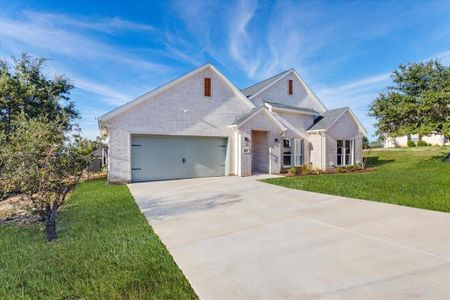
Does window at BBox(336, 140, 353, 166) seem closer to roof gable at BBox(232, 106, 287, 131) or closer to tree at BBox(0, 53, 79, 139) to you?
roof gable at BBox(232, 106, 287, 131)

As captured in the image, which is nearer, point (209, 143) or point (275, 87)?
point (209, 143)

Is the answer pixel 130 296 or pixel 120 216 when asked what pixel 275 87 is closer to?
pixel 120 216

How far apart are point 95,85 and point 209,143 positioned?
10.5 m

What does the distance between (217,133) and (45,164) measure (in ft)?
33.2

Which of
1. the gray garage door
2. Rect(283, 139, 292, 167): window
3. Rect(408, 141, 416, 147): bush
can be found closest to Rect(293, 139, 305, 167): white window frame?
Rect(283, 139, 292, 167): window

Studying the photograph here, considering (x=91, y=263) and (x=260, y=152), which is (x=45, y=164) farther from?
(x=260, y=152)

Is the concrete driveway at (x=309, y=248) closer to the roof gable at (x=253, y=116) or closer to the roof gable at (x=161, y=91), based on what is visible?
the roof gable at (x=161, y=91)

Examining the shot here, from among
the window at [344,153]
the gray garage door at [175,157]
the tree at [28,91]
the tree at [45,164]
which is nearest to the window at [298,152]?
the window at [344,153]

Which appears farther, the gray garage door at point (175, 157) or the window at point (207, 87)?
the window at point (207, 87)

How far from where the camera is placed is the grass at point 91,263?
288cm

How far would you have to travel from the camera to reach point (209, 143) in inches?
567

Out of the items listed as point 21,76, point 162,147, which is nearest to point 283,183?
point 162,147

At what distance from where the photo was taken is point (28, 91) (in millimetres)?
14555

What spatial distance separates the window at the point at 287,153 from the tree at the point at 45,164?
13355 millimetres
